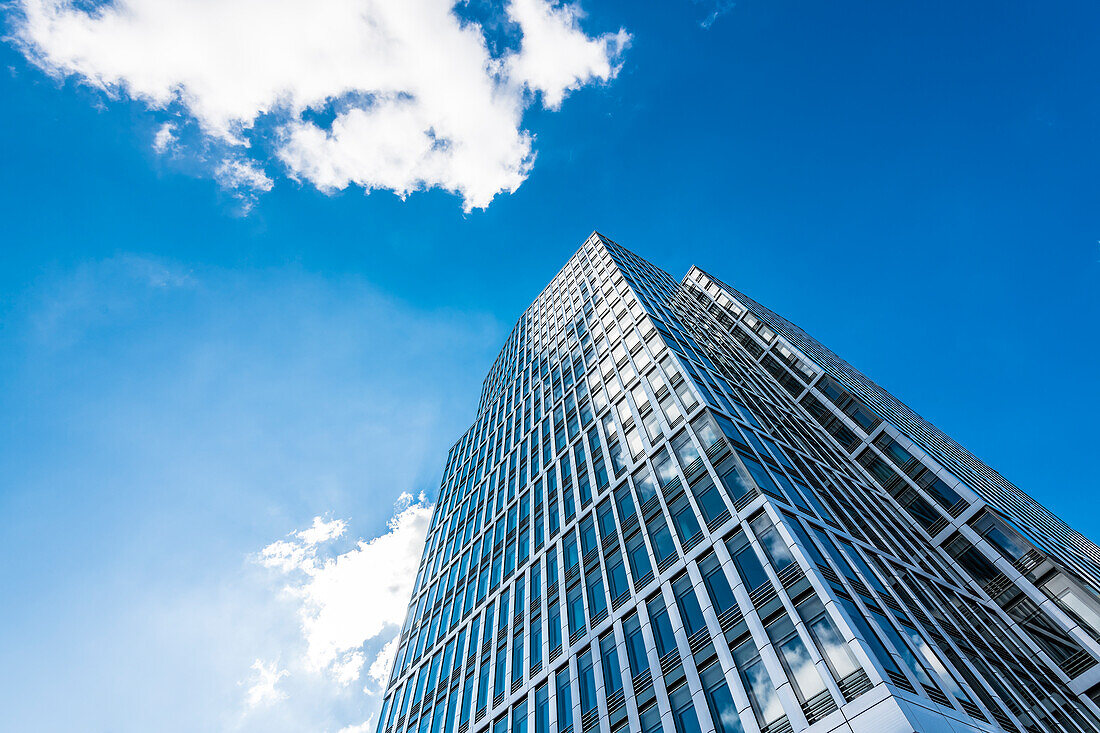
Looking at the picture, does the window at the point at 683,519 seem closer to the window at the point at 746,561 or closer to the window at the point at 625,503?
the window at the point at 746,561

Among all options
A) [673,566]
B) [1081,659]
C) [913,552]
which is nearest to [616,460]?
[673,566]

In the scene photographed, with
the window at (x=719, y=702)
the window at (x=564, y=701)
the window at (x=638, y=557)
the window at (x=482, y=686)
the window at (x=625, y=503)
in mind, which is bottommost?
the window at (x=719, y=702)

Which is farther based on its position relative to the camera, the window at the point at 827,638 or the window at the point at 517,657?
the window at the point at 517,657

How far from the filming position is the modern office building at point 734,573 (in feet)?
64.4

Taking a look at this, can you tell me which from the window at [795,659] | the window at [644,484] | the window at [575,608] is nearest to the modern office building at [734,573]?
the window at [795,659]

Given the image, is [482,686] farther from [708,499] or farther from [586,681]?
[708,499]

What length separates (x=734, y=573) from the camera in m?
23.6

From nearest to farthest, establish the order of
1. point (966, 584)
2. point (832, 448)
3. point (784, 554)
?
point (784, 554)
point (966, 584)
point (832, 448)

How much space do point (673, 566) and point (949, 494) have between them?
2089 cm

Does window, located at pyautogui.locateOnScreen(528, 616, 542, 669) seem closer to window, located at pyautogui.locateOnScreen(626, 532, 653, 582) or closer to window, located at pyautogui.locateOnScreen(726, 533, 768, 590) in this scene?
window, located at pyautogui.locateOnScreen(626, 532, 653, 582)

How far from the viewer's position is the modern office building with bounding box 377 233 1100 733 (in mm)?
19625

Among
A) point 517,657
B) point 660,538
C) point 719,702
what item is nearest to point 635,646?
point 719,702

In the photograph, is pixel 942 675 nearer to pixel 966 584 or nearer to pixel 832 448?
pixel 966 584

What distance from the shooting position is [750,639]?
826 inches
